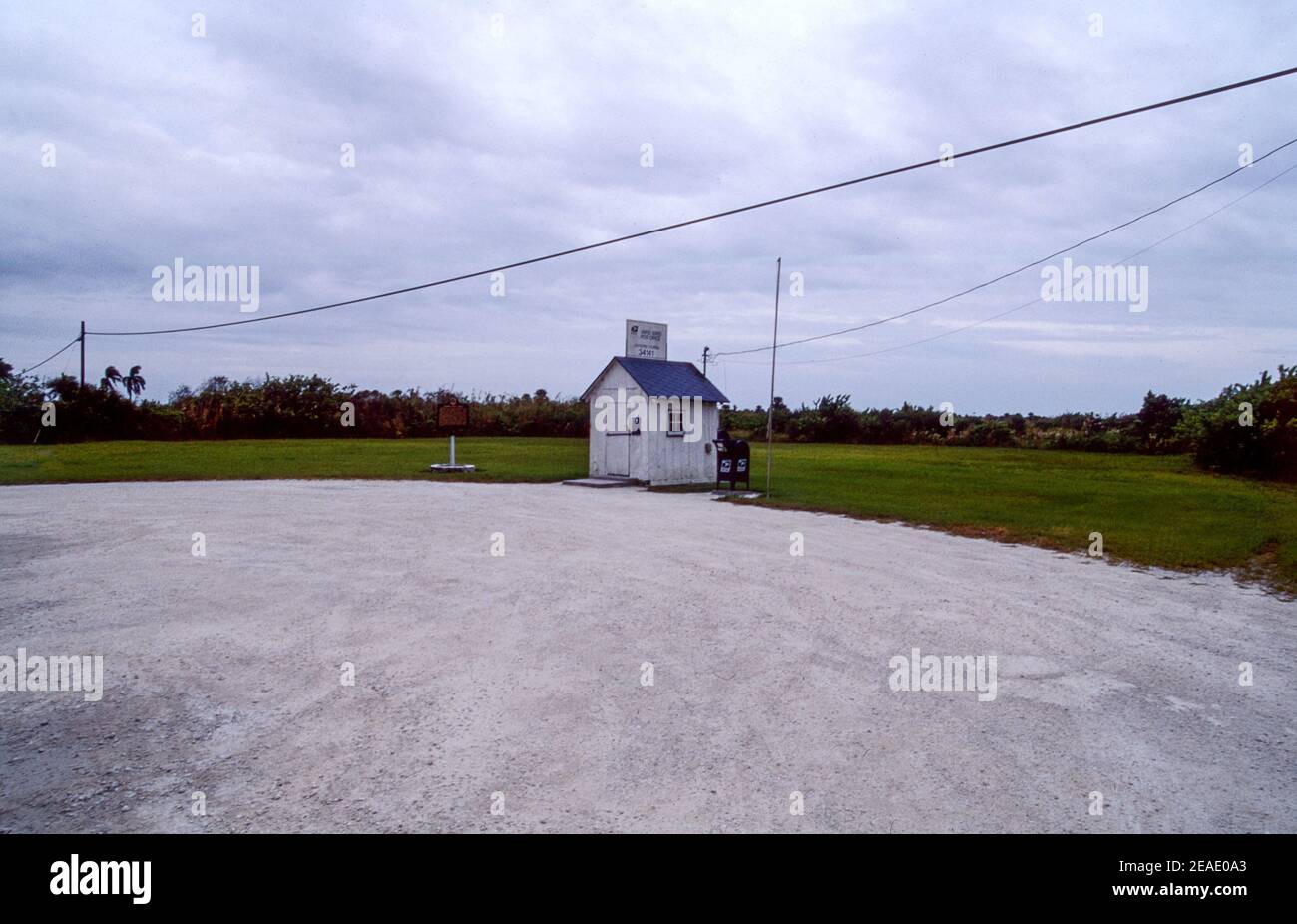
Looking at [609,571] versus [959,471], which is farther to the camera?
[959,471]

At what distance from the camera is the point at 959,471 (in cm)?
3102

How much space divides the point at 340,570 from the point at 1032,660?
25.2 feet

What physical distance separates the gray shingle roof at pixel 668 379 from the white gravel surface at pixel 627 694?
1177cm

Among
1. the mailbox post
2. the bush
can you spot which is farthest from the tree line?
the mailbox post

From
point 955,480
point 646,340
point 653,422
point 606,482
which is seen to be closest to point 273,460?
point 606,482

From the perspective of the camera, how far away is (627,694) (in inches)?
241

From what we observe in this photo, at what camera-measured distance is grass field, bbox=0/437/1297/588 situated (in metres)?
14.2

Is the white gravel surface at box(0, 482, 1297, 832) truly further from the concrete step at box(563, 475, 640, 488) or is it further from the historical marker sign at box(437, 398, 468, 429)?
the historical marker sign at box(437, 398, 468, 429)

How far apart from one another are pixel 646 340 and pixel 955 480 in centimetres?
1102

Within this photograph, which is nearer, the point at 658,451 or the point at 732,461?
the point at 732,461

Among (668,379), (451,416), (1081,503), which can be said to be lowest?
(1081,503)

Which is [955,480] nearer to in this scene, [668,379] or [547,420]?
[668,379]

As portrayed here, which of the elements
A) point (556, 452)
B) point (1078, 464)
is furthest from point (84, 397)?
point (1078, 464)
